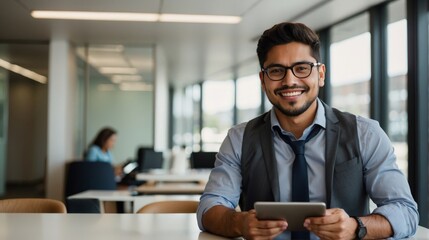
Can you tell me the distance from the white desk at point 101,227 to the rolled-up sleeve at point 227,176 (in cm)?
15

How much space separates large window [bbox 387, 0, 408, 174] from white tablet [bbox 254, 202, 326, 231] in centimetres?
392

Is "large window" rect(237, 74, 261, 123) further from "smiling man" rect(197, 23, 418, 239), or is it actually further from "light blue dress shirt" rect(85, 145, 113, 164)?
"smiling man" rect(197, 23, 418, 239)

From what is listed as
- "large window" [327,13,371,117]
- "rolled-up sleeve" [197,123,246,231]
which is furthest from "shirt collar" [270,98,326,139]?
"large window" [327,13,371,117]

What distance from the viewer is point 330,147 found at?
74.3 inches

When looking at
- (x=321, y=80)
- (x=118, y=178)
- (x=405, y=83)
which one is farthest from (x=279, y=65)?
(x=118, y=178)

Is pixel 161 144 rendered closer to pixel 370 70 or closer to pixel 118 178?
pixel 118 178

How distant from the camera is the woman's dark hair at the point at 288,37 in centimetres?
188

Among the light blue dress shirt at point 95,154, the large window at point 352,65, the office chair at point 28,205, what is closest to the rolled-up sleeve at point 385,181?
the office chair at point 28,205

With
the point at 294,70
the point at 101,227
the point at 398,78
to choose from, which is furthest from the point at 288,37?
the point at 398,78

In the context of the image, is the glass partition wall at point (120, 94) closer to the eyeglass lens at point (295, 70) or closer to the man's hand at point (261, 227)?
the eyeglass lens at point (295, 70)

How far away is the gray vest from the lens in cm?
186

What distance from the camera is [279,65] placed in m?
1.86

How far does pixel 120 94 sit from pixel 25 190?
416 cm

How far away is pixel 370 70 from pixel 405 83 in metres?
0.74
